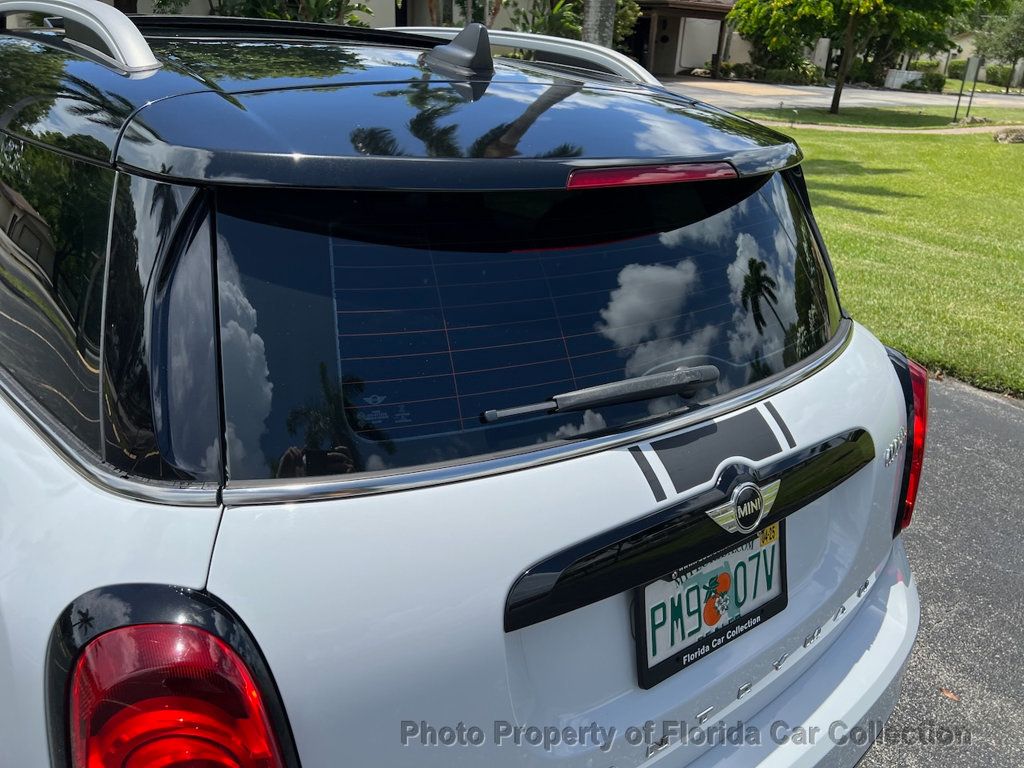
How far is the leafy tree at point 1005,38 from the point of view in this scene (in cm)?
5925

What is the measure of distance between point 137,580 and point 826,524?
1427mm

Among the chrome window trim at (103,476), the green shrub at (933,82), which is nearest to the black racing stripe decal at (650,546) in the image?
the chrome window trim at (103,476)

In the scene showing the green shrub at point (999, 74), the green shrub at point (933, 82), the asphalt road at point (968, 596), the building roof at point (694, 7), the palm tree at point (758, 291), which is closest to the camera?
the palm tree at point (758, 291)

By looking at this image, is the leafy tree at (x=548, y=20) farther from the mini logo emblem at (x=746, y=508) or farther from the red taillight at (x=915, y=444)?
the mini logo emblem at (x=746, y=508)

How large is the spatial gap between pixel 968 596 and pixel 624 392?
265 centimetres

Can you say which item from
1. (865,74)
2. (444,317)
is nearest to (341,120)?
(444,317)

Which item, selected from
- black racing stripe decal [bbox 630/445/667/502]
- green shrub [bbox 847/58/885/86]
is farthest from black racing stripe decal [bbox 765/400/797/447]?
green shrub [bbox 847/58/885/86]

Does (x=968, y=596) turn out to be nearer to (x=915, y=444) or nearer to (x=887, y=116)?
(x=915, y=444)

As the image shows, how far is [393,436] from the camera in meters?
1.48

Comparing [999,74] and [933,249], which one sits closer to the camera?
[933,249]

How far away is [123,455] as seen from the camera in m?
1.43

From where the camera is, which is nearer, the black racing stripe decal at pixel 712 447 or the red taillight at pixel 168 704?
the red taillight at pixel 168 704

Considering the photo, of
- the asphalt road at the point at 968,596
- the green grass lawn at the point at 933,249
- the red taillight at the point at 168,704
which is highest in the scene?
the red taillight at the point at 168,704

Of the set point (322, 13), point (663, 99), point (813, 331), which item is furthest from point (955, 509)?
point (322, 13)
